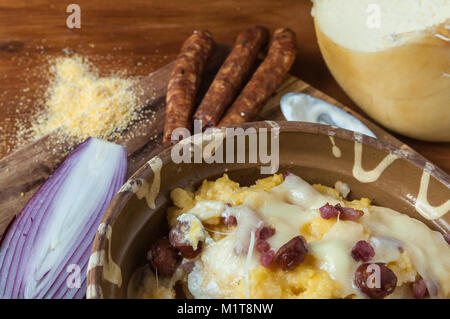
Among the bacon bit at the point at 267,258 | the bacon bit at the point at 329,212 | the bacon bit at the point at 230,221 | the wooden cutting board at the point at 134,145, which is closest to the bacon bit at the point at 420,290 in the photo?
the bacon bit at the point at 329,212

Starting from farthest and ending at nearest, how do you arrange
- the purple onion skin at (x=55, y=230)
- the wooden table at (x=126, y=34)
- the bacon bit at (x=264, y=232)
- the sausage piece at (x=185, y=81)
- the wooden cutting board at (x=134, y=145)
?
1. the wooden table at (x=126, y=34)
2. the sausage piece at (x=185, y=81)
3. the wooden cutting board at (x=134, y=145)
4. the purple onion skin at (x=55, y=230)
5. the bacon bit at (x=264, y=232)

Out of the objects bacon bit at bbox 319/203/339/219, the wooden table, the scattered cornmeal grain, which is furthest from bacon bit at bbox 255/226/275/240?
the wooden table

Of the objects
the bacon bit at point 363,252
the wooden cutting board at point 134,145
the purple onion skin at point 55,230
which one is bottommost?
the purple onion skin at point 55,230

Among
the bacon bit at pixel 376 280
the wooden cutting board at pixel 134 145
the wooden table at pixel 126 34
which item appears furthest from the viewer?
the wooden table at pixel 126 34

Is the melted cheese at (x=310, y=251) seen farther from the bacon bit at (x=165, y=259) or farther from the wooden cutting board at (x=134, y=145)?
the wooden cutting board at (x=134, y=145)

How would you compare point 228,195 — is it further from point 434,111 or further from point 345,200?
point 434,111

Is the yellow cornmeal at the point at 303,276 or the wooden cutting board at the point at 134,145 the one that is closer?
the yellow cornmeal at the point at 303,276

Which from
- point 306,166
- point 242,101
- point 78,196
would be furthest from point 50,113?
point 306,166

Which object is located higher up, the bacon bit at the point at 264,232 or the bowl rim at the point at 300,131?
the bowl rim at the point at 300,131
